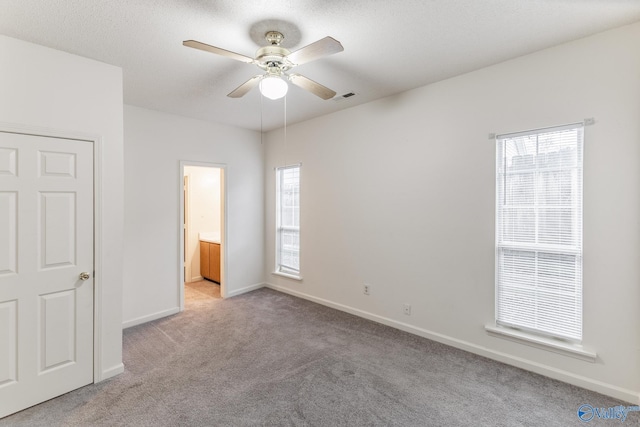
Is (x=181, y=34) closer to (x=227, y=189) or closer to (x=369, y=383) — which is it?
(x=227, y=189)

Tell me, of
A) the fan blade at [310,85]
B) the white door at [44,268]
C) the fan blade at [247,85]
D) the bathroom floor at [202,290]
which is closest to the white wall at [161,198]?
the bathroom floor at [202,290]

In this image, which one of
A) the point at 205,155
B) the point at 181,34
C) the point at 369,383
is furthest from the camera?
the point at 205,155

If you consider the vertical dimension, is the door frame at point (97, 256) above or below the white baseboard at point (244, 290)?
above

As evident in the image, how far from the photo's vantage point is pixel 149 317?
3795 mm

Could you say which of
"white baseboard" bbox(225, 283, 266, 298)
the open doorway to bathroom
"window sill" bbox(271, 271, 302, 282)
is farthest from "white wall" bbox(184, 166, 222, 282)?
"window sill" bbox(271, 271, 302, 282)

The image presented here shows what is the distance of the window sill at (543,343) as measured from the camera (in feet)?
7.60

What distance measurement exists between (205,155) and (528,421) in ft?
14.9

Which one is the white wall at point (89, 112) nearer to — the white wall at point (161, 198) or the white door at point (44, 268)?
the white door at point (44, 268)

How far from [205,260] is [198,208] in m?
1.01

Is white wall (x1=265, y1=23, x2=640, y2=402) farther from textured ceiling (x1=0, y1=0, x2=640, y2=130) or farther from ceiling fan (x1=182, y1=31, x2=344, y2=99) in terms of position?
ceiling fan (x1=182, y1=31, x2=344, y2=99)

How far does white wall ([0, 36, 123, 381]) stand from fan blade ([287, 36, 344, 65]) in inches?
69.2

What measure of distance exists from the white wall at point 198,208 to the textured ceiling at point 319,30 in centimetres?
275

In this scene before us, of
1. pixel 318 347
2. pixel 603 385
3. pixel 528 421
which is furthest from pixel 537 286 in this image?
pixel 318 347

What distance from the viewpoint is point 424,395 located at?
89.7 inches
